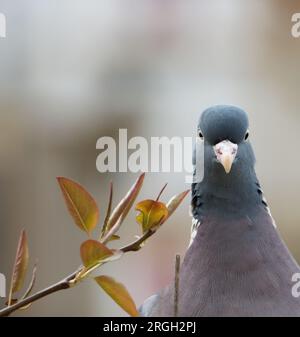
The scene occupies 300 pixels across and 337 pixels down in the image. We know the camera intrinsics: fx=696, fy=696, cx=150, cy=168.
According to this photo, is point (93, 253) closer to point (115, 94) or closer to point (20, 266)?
point (20, 266)

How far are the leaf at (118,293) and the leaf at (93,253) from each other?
0.01m

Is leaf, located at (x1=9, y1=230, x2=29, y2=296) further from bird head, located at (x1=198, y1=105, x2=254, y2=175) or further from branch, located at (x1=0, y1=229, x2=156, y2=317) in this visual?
bird head, located at (x1=198, y1=105, x2=254, y2=175)

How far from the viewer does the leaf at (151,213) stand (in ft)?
1.67

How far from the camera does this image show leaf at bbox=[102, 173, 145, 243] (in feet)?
1.56

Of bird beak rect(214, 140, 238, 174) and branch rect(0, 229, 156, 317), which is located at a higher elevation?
bird beak rect(214, 140, 238, 174)

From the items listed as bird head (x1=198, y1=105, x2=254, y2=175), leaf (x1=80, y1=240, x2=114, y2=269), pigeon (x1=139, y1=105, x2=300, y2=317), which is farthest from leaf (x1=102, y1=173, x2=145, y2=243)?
bird head (x1=198, y1=105, x2=254, y2=175)

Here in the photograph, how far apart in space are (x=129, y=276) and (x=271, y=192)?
0.77 m

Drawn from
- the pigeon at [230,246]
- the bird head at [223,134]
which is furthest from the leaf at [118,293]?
the bird head at [223,134]

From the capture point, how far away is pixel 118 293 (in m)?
0.48
